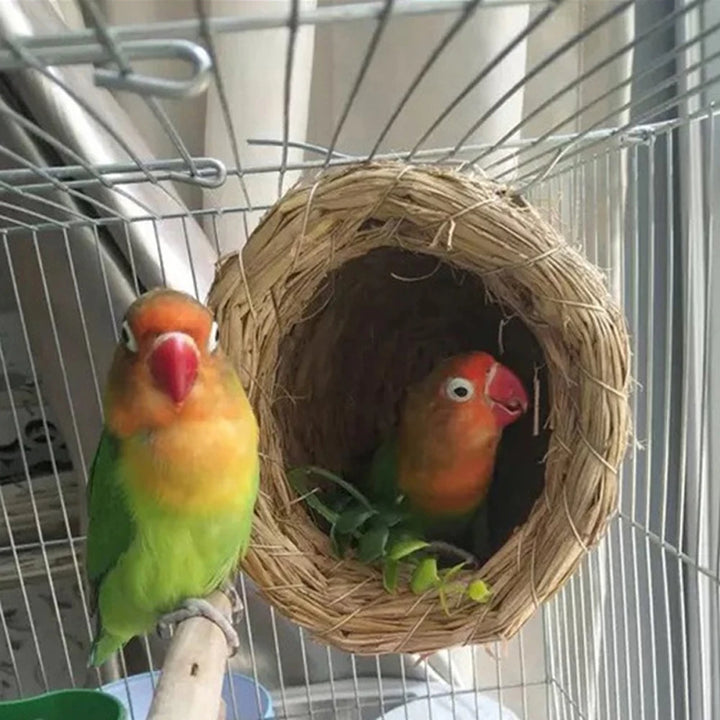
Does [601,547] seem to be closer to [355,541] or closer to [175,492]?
[355,541]

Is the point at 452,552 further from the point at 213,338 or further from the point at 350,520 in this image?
the point at 213,338

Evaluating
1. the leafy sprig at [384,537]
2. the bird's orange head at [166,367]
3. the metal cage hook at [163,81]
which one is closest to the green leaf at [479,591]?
the leafy sprig at [384,537]

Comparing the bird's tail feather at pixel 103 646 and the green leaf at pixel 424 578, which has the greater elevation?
the green leaf at pixel 424 578

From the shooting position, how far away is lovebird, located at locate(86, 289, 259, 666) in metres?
0.69

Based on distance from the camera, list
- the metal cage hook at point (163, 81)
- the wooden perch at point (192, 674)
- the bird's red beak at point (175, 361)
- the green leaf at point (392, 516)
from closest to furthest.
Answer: the metal cage hook at point (163, 81)
the wooden perch at point (192, 674)
the bird's red beak at point (175, 361)
the green leaf at point (392, 516)

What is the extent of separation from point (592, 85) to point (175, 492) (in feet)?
2.08

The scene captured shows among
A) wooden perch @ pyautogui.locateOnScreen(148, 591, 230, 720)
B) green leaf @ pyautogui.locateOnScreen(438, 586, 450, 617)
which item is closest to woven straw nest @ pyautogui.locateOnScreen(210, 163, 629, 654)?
green leaf @ pyautogui.locateOnScreen(438, 586, 450, 617)

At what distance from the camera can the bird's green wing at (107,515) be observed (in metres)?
0.73

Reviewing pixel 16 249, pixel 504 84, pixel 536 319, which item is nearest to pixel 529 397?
pixel 536 319

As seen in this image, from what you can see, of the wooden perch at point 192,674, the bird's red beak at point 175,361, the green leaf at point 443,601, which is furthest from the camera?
the green leaf at point 443,601

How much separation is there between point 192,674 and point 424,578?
26cm

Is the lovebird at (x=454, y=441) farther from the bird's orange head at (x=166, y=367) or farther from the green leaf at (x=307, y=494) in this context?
the bird's orange head at (x=166, y=367)

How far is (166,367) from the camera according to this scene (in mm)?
679

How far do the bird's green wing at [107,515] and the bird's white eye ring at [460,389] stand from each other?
1.07 ft
